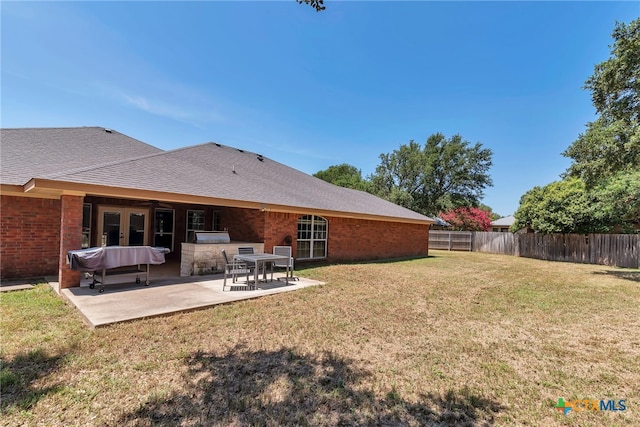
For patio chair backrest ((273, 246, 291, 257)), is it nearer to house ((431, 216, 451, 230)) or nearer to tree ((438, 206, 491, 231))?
house ((431, 216, 451, 230))

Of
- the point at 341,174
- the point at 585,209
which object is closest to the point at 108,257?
the point at 585,209

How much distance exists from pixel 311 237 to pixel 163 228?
6335 millimetres

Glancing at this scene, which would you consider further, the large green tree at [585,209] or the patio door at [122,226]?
the large green tree at [585,209]

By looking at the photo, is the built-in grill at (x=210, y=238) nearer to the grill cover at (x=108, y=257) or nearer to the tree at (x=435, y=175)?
the grill cover at (x=108, y=257)

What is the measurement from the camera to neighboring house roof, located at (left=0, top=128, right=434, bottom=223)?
25.1 ft

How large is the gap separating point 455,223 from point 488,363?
1190 inches

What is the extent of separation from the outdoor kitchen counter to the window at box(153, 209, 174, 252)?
3.84 m

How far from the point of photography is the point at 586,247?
16.9m

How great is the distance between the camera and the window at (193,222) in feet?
42.1

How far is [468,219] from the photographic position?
30.7 metres

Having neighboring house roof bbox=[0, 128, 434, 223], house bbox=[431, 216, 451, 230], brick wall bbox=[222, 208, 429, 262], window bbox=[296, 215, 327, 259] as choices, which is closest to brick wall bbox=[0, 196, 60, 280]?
neighboring house roof bbox=[0, 128, 434, 223]

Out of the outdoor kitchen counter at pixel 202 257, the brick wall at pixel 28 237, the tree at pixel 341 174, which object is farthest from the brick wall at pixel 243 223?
the tree at pixel 341 174

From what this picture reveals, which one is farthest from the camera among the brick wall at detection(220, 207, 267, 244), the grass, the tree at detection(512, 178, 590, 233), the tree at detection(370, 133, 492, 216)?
the tree at detection(370, 133, 492, 216)

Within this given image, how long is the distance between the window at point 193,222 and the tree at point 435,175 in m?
25.6
